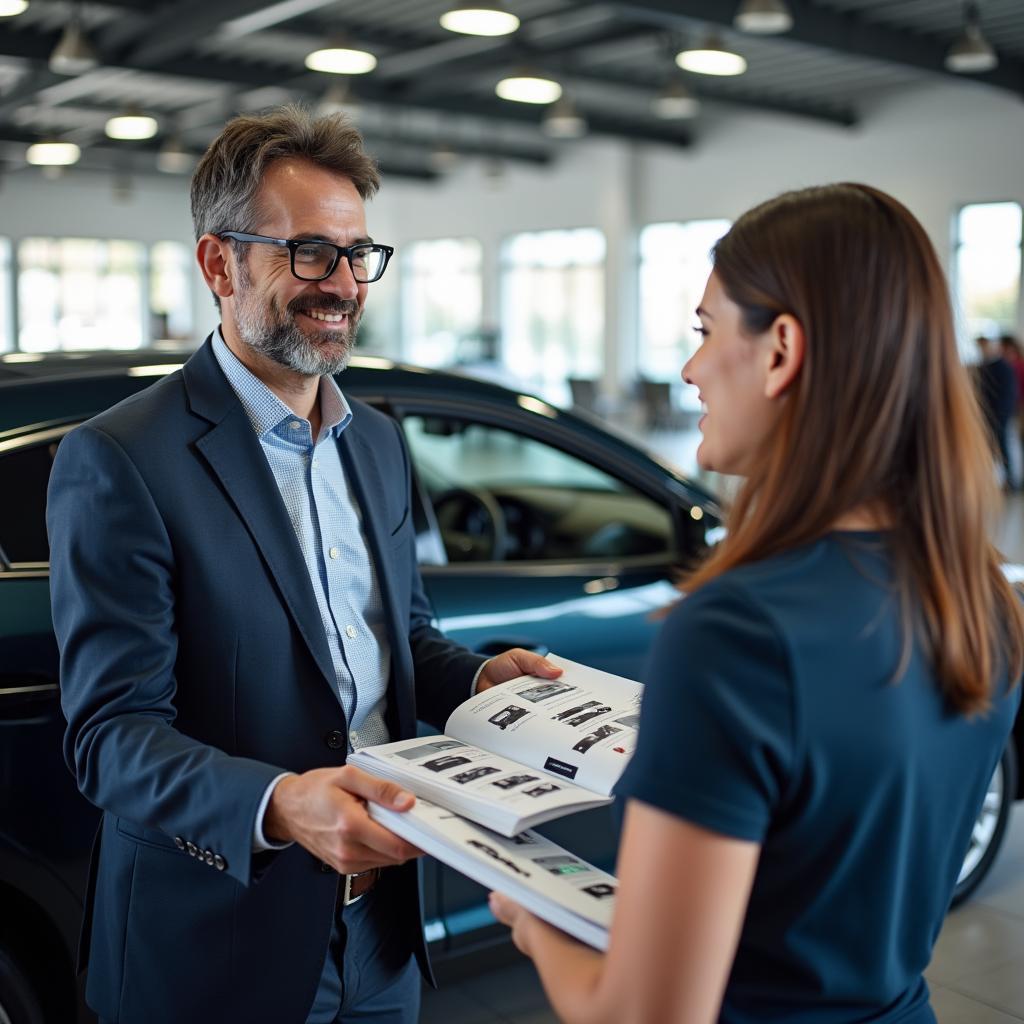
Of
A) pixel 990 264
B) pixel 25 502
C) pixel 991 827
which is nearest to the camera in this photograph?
pixel 25 502

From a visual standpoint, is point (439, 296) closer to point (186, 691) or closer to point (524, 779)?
point (186, 691)

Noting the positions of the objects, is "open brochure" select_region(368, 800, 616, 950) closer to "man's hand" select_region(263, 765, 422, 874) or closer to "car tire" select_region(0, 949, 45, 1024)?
"man's hand" select_region(263, 765, 422, 874)

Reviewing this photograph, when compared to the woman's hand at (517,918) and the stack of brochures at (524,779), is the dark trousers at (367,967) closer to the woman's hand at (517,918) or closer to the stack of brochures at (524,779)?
the stack of brochures at (524,779)

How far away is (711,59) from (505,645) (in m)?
6.87

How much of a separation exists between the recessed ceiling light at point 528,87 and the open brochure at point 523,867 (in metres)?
8.41

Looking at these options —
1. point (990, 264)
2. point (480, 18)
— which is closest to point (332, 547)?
point (480, 18)

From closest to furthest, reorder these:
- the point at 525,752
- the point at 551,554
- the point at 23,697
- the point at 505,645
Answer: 1. the point at 525,752
2. the point at 23,697
3. the point at 505,645
4. the point at 551,554

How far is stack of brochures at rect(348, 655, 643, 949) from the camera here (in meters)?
1.07

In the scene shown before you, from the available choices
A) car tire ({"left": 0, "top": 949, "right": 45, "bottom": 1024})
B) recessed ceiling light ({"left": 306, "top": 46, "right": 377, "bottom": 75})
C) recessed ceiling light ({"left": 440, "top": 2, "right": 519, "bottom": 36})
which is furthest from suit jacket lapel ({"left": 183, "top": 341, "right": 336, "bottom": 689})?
recessed ceiling light ({"left": 306, "top": 46, "right": 377, "bottom": 75})

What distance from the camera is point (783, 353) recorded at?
976 mm

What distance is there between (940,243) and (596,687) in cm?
1440

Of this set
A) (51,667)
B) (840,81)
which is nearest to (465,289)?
(840,81)

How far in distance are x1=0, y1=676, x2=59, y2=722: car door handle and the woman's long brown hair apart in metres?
1.28

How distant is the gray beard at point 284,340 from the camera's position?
163cm
